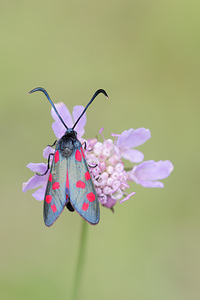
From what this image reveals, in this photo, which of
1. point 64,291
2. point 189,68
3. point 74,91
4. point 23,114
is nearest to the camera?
point 64,291

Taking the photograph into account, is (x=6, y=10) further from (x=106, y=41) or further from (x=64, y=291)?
(x=64, y=291)

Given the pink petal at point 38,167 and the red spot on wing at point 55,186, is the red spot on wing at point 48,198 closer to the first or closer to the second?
the red spot on wing at point 55,186

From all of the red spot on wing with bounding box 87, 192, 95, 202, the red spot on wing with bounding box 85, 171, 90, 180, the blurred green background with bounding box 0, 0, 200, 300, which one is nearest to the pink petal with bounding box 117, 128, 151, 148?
the red spot on wing with bounding box 85, 171, 90, 180

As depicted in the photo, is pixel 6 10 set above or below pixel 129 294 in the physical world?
above

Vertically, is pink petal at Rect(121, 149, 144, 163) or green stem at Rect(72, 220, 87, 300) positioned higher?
pink petal at Rect(121, 149, 144, 163)

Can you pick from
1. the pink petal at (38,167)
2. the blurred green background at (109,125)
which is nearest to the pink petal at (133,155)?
the pink petal at (38,167)

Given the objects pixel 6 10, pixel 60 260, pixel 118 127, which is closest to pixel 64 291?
pixel 60 260

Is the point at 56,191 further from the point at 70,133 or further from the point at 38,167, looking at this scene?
the point at 70,133

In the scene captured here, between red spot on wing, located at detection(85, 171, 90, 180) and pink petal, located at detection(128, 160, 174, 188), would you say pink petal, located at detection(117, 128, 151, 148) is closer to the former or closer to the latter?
pink petal, located at detection(128, 160, 174, 188)

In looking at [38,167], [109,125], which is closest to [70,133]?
[38,167]
